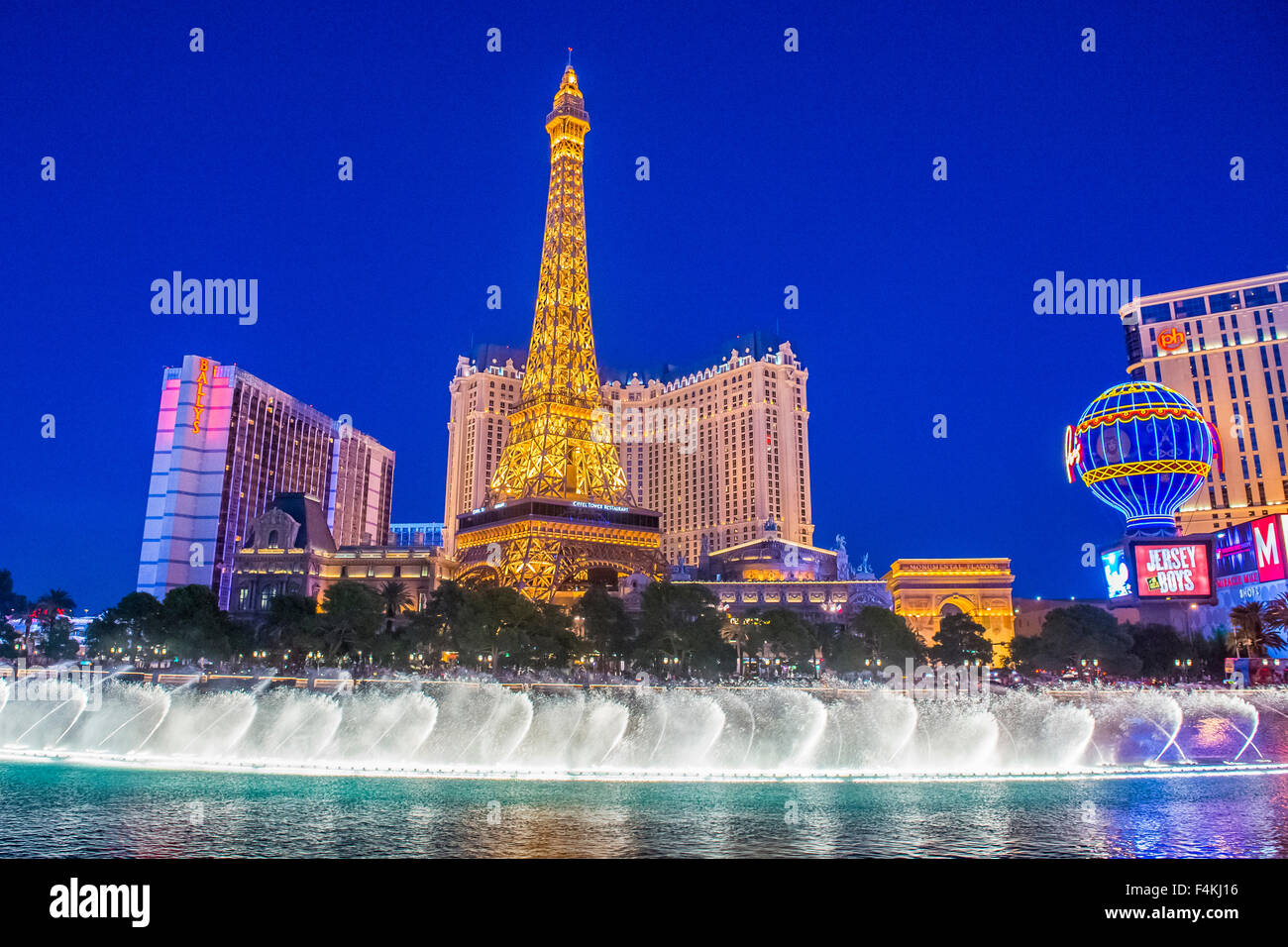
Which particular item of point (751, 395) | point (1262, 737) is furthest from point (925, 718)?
point (751, 395)

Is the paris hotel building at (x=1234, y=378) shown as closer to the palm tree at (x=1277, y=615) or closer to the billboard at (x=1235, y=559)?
the billboard at (x=1235, y=559)

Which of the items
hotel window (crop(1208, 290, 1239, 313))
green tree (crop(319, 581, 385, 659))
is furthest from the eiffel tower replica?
hotel window (crop(1208, 290, 1239, 313))

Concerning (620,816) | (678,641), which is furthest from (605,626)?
(620,816)

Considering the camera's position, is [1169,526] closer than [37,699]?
No

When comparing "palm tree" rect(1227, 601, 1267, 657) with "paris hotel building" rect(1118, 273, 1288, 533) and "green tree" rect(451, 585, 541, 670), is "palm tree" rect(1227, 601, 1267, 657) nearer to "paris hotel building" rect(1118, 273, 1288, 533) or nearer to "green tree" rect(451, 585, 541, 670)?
"paris hotel building" rect(1118, 273, 1288, 533)
